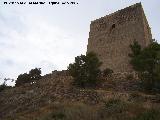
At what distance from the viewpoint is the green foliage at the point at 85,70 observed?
82.0 feet

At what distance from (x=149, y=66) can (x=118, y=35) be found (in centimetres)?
1058

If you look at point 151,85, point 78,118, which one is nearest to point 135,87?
point 151,85

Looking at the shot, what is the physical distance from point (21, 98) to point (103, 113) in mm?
10725

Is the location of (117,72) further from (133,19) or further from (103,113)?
(103,113)

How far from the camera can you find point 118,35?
1321 inches

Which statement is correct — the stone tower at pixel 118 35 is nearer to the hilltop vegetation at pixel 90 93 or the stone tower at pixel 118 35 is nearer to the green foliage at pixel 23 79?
the hilltop vegetation at pixel 90 93

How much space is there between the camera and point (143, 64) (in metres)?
23.7

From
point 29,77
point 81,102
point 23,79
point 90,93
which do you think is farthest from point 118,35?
point 81,102

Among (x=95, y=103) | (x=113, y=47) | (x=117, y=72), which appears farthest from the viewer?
(x=113, y=47)

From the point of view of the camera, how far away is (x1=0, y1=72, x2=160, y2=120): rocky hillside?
15008 millimetres

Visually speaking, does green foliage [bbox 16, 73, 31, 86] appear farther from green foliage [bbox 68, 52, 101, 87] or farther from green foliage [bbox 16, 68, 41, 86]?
green foliage [bbox 68, 52, 101, 87]

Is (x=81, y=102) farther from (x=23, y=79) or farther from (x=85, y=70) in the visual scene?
(x=23, y=79)

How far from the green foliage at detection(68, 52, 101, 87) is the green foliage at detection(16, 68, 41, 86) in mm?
7983

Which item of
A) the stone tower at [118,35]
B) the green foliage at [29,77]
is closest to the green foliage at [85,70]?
the stone tower at [118,35]
